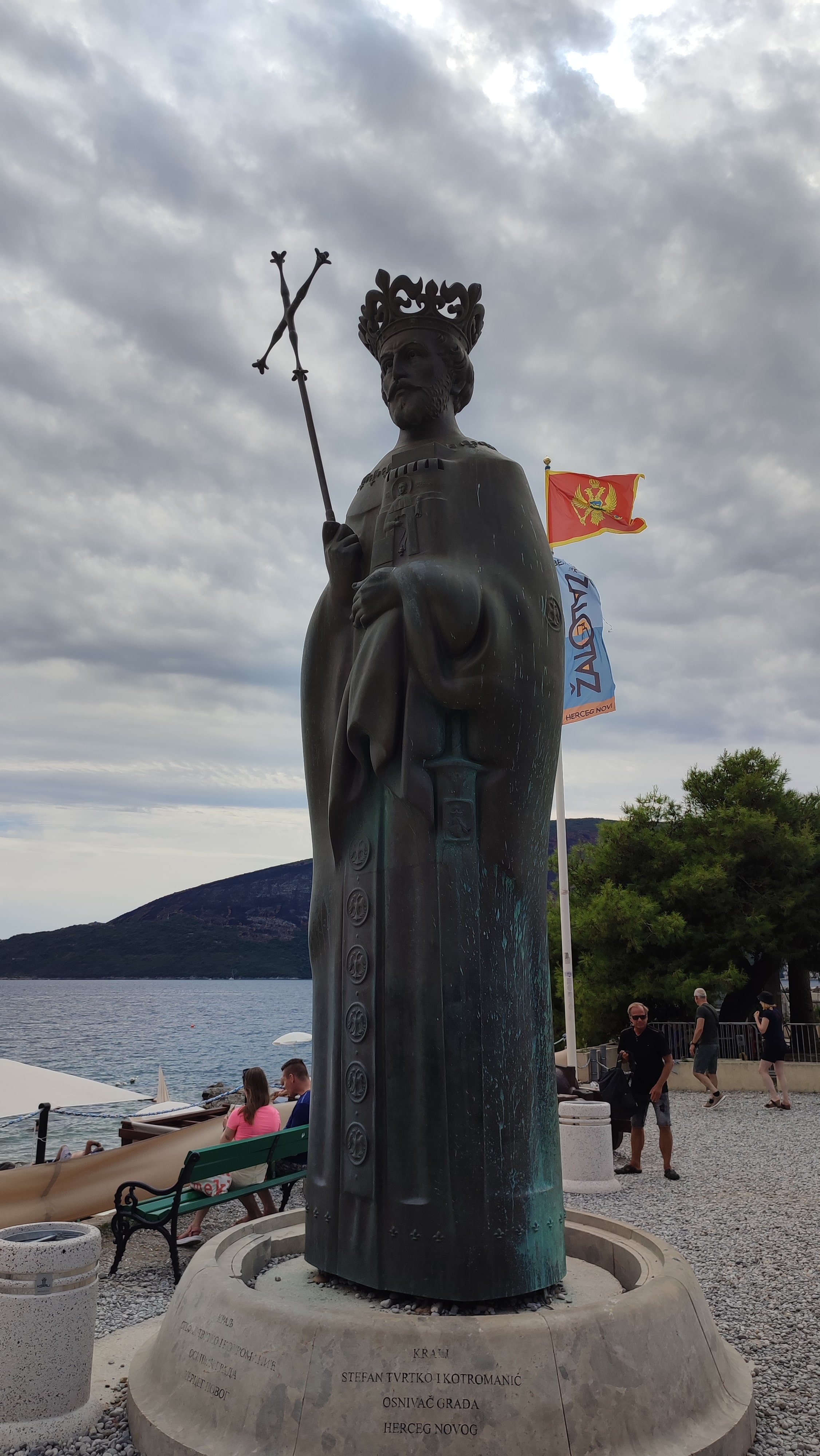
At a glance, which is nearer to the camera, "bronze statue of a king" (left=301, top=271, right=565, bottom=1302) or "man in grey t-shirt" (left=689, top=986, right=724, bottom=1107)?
"bronze statue of a king" (left=301, top=271, right=565, bottom=1302)

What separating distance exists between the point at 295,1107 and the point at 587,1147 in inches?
120

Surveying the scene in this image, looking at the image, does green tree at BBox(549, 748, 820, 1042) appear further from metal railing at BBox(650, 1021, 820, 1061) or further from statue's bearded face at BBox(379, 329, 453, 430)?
statue's bearded face at BBox(379, 329, 453, 430)

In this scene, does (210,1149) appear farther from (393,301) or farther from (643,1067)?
(393,301)

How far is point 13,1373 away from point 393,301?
539cm

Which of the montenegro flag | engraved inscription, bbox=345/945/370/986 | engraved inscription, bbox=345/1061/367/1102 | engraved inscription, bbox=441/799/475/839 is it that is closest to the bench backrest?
engraved inscription, bbox=345/1061/367/1102

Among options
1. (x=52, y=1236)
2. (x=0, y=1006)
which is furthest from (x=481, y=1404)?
(x=0, y=1006)

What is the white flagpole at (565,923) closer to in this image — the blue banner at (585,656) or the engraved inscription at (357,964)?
the blue banner at (585,656)

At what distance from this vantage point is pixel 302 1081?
33.8 ft

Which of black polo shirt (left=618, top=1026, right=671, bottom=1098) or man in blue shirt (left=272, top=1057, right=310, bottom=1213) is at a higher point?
black polo shirt (left=618, top=1026, right=671, bottom=1098)

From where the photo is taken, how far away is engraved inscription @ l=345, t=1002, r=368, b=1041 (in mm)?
4148

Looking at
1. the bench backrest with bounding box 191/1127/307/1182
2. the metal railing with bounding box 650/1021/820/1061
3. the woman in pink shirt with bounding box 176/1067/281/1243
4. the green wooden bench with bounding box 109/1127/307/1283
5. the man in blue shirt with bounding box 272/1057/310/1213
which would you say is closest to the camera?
the green wooden bench with bounding box 109/1127/307/1283

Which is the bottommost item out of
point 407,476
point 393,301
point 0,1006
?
point 0,1006

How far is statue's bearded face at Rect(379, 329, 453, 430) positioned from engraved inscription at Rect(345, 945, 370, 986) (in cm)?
278

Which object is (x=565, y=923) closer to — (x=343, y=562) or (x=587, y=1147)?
(x=587, y=1147)
